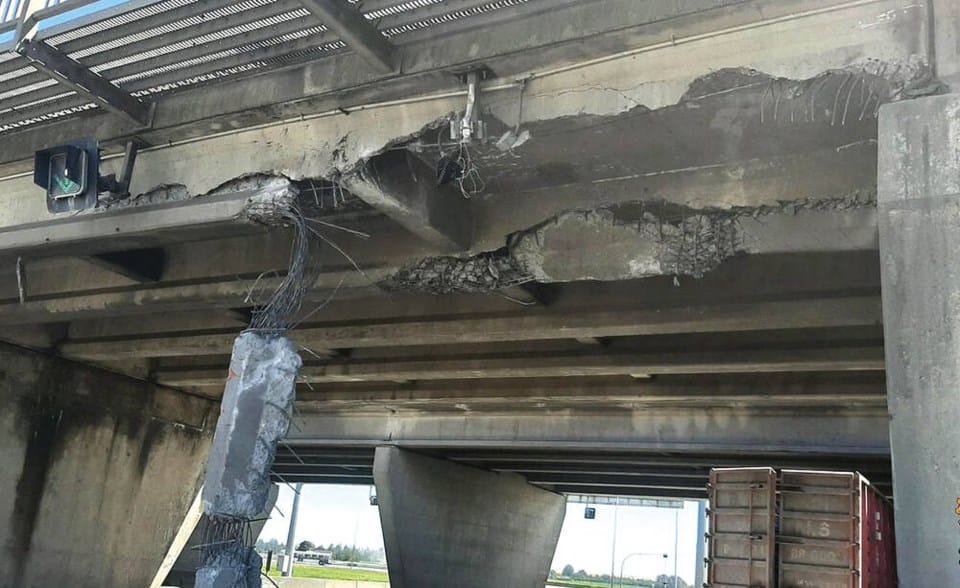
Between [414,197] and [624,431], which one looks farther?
[624,431]

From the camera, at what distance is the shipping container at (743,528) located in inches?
379

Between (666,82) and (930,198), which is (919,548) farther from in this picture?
(666,82)

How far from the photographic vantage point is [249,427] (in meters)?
6.66

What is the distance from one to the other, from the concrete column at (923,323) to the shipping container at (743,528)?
5.23 m

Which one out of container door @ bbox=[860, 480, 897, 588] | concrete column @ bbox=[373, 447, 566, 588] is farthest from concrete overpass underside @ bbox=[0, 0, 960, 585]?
concrete column @ bbox=[373, 447, 566, 588]

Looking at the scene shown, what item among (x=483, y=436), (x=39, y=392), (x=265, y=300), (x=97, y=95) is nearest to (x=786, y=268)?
(x=265, y=300)

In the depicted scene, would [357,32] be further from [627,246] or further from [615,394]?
[615,394]

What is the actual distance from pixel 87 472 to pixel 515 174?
10.8m

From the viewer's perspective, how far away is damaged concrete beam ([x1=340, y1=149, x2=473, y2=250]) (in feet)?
23.8

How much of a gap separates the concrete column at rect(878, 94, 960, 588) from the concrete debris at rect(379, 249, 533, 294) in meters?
3.81

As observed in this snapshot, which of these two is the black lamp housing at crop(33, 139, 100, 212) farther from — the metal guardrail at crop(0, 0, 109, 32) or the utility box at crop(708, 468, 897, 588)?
the utility box at crop(708, 468, 897, 588)

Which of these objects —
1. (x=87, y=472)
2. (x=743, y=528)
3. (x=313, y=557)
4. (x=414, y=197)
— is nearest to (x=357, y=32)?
(x=414, y=197)

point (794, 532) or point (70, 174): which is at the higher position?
point (70, 174)

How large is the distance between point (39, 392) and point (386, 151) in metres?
9.95
